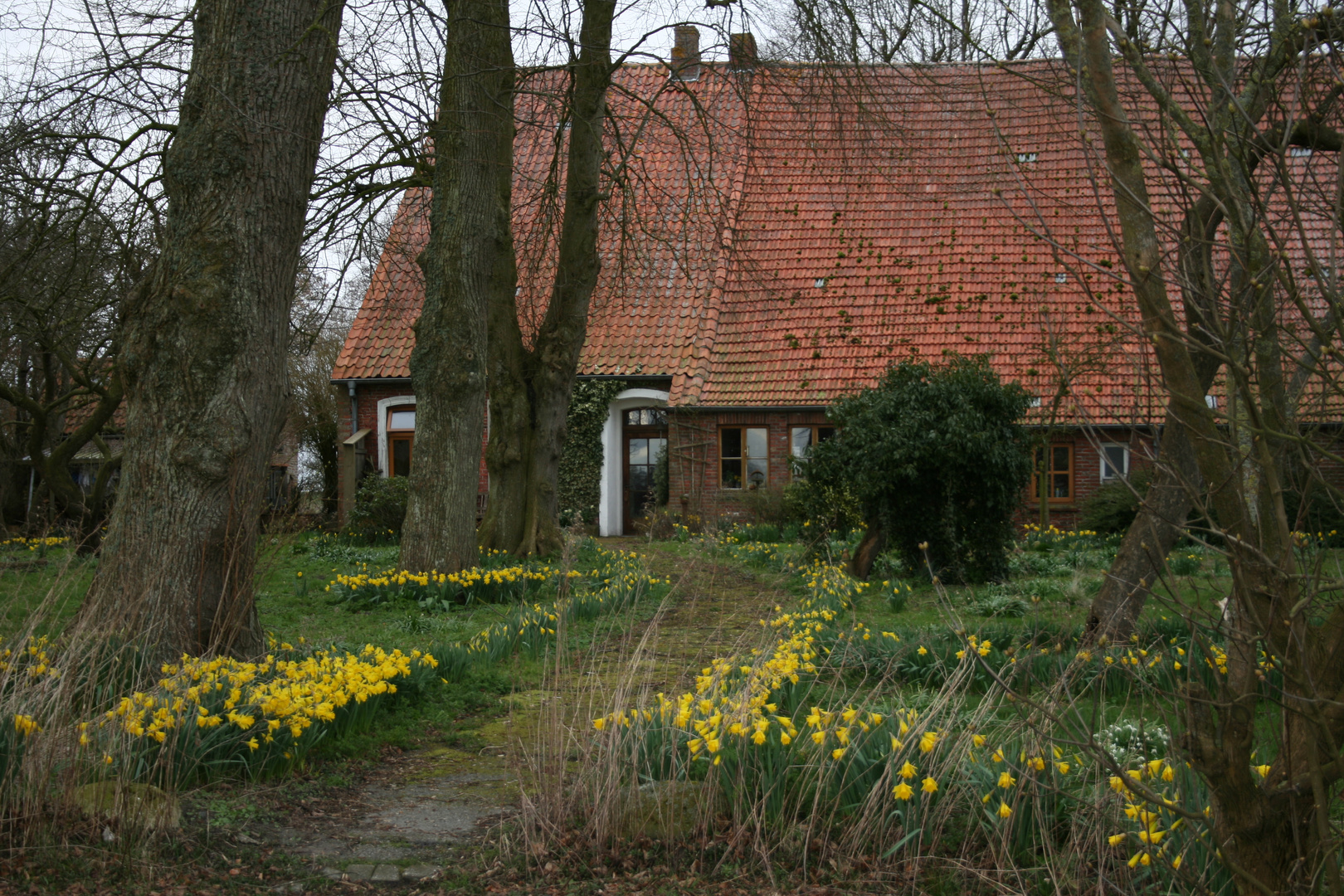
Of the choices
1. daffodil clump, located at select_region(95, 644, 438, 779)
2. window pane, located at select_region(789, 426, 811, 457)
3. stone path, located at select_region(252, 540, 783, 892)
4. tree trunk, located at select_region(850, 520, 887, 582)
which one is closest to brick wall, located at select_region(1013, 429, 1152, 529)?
window pane, located at select_region(789, 426, 811, 457)

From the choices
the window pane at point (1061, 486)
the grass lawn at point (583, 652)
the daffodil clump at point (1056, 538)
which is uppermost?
the window pane at point (1061, 486)

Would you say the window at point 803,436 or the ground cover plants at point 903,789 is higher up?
the window at point 803,436

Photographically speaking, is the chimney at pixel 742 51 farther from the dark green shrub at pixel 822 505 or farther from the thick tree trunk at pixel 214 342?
the thick tree trunk at pixel 214 342

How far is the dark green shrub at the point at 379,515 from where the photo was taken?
1775cm

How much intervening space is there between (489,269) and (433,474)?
2.19 m

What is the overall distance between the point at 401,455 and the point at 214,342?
15658 millimetres

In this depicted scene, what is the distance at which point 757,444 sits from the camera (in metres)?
19.2

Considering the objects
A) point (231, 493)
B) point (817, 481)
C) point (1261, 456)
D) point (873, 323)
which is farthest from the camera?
point (873, 323)

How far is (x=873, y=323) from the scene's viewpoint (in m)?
19.4

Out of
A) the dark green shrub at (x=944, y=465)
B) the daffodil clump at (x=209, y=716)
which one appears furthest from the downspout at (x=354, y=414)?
the daffodil clump at (x=209, y=716)

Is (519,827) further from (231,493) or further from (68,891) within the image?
(231,493)

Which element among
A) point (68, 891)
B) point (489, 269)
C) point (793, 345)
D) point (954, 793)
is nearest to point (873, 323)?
point (793, 345)

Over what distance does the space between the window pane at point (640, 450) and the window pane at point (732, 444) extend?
1808 millimetres

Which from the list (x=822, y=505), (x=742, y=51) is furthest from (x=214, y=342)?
(x=822, y=505)
